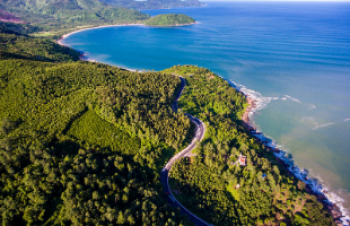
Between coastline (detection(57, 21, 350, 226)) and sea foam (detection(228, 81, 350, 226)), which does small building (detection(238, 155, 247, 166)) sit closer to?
coastline (detection(57, 21, 350, 226))

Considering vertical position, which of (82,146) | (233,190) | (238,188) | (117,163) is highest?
(82,146)

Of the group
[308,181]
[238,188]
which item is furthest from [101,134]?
[308,181]

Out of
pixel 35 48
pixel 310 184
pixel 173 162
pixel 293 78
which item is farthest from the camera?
pixel 35 48

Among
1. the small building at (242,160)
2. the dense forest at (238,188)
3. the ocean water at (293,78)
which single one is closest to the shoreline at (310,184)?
the ocean water at (293,78)

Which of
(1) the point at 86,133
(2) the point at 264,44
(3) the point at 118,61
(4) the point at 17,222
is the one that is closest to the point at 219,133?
(1) the point at 86,133

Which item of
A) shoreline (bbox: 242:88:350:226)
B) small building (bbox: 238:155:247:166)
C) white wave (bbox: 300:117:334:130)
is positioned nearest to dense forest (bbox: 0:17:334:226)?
small building (bbox: 238:155:247:166)

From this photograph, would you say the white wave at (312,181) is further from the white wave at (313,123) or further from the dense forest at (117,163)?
the white wave at (313,123)

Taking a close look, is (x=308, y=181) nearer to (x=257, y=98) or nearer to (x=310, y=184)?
(x=310, y=184)
